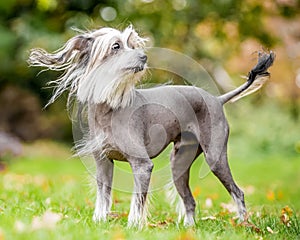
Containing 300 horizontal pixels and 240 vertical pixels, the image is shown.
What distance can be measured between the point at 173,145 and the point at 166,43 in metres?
7.12

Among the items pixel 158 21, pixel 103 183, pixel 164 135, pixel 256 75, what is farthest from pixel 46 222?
pixel 158 21

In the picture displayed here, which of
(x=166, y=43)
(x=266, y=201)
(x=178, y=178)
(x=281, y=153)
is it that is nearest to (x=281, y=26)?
(x=281, y=153)

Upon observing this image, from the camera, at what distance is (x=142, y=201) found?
167 inches

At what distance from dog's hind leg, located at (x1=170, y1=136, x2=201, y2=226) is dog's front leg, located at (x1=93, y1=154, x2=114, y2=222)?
65 cm

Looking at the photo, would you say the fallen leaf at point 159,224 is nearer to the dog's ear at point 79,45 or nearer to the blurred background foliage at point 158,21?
the dog's ear at point 79,45

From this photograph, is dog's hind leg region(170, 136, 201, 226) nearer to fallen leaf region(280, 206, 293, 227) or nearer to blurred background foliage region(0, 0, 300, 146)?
fallen leaf region(280, 206, 293, 227)

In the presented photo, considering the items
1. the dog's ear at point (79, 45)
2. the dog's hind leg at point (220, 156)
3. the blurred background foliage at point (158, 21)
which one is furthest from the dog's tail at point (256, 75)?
the blurred background foliage at point (158, 21)

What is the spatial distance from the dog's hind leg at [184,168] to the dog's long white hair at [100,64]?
0.83 metres

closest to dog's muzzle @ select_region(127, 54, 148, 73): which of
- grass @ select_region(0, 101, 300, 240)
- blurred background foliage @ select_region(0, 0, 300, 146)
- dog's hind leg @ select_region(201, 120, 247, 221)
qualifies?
dog's hind leg @ select_region(201, 120, 247, 221)

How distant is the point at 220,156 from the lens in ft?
15.5

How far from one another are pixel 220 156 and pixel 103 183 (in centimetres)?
99

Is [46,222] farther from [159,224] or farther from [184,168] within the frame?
[184,168]

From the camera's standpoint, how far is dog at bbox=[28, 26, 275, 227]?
4.17 meters

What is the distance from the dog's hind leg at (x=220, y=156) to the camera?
4695 millimetres
